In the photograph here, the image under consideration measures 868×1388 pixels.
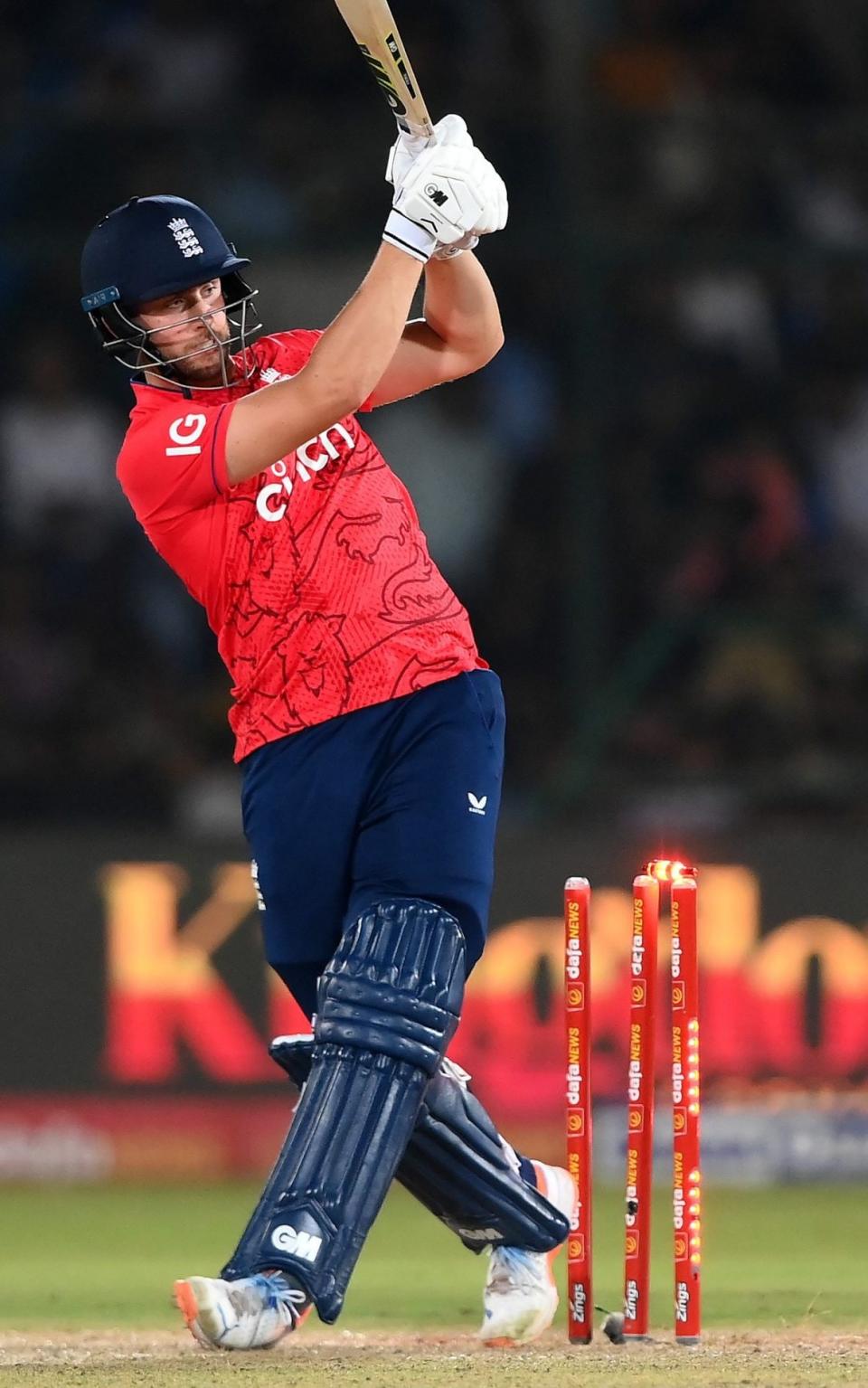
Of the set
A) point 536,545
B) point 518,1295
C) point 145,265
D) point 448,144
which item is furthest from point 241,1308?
point 536,545

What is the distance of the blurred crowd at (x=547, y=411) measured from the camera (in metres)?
9.47

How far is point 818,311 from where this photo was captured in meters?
10.6

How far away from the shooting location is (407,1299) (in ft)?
20.7

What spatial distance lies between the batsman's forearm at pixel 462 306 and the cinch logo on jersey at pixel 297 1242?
5.95ft

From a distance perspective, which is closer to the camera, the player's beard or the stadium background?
the player's beard

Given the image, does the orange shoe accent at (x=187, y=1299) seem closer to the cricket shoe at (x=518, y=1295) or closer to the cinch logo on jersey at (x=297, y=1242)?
the cinch logo on jersey at (x=297, y=1242)

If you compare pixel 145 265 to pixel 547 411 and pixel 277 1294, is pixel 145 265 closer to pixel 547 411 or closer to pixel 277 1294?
pixel 277 1294

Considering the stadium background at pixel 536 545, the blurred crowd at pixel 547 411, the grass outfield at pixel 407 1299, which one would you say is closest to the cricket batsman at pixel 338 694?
the grass outfield at pixel 407 1299

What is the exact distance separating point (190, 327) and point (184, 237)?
169 millimetres

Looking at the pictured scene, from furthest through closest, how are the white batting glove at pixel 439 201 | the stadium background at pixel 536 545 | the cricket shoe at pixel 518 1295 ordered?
1. the stadium background at pixel 536 545
2. the cricket shoe at pixel 518 1295
3. the white batting glove at pixel 439 201

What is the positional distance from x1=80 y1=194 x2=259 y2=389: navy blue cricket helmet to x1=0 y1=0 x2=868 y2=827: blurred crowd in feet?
15.3

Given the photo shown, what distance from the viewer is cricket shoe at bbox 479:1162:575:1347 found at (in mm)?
4992

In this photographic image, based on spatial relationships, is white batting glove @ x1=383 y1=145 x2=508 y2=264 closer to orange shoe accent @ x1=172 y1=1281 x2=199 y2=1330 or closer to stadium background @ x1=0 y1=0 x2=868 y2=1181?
orange shoe accent @ x1=172 y1=1281 x2=199 y2=1330

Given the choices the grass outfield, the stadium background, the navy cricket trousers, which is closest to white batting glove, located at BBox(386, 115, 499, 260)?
the navy cricket trousers
